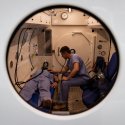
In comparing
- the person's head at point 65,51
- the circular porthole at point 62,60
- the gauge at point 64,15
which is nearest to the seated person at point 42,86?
the circular porthole at point 62,60

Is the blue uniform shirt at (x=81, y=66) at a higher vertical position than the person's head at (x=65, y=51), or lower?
lower

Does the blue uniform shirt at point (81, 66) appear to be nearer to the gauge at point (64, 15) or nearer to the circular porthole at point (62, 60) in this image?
the circular porthole at point (62, 60)

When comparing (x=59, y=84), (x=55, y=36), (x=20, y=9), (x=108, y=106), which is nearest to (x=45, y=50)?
(x=55, y=36)

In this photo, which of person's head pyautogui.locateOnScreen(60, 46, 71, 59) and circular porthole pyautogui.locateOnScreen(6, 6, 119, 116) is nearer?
circular porthole pyautogui.locateOnScreen(6, 6, 119, 116)

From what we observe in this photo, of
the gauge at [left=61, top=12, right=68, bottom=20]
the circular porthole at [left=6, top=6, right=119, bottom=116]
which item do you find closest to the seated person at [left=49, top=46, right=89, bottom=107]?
the circular porthole at [left=6, top=6, right=119, bottom=116]

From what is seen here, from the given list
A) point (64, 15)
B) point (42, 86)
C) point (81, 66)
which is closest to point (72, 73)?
point (81, 66)

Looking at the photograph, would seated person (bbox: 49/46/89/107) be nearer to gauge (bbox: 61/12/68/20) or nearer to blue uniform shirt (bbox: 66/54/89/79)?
blue uniform shirt (bbox: 66/54/89/79)

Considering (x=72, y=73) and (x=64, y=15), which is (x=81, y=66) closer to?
(x=72, y=73)

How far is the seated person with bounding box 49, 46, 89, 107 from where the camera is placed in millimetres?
1270

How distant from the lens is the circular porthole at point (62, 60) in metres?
1.14

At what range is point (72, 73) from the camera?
1.35 meters

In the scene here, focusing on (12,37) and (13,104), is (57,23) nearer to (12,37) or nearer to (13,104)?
(12,37)

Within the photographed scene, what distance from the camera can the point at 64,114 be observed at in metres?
1.17

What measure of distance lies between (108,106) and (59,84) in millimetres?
376
